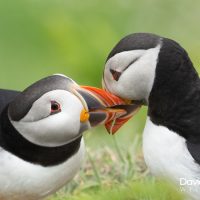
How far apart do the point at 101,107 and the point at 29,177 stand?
453mm

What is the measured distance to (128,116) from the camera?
4.36 meters

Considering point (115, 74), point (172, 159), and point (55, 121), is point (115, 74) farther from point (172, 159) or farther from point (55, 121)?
point (172, 159)

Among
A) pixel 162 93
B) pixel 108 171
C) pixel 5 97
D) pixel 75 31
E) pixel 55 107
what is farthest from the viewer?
pixel 75 31

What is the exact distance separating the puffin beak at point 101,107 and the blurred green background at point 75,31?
3280 millimetres

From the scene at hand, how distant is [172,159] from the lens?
4.13 metres

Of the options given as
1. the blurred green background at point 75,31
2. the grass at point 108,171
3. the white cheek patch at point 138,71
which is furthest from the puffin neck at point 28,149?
the blurred green background at point 75,31

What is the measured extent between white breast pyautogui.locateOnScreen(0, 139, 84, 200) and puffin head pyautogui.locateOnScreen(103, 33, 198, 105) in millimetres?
404

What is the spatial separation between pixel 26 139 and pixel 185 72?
77cm

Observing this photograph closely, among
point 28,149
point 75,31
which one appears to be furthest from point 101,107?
point 75,31

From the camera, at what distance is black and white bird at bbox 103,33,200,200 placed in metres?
4.14

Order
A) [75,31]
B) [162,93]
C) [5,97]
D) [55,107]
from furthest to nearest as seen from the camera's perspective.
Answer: [75,31], [5,97], [162,93], [55,107]

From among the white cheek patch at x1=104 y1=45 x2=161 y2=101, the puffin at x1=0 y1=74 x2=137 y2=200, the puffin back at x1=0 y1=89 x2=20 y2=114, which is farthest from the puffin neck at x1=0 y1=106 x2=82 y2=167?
the white cheek patch at x1=104 y1=45 x2=161 y2=101

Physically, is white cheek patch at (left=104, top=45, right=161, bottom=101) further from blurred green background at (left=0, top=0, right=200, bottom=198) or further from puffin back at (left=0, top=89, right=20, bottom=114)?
blurred green background at (left=0, top=0, right=200, bottom=198)

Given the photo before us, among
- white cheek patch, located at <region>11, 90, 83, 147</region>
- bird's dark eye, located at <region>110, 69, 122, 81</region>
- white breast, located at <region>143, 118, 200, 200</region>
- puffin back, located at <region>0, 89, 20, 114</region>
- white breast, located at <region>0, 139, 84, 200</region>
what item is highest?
bird's dark eye, located at <region>110, 69, 122, 81</region>
